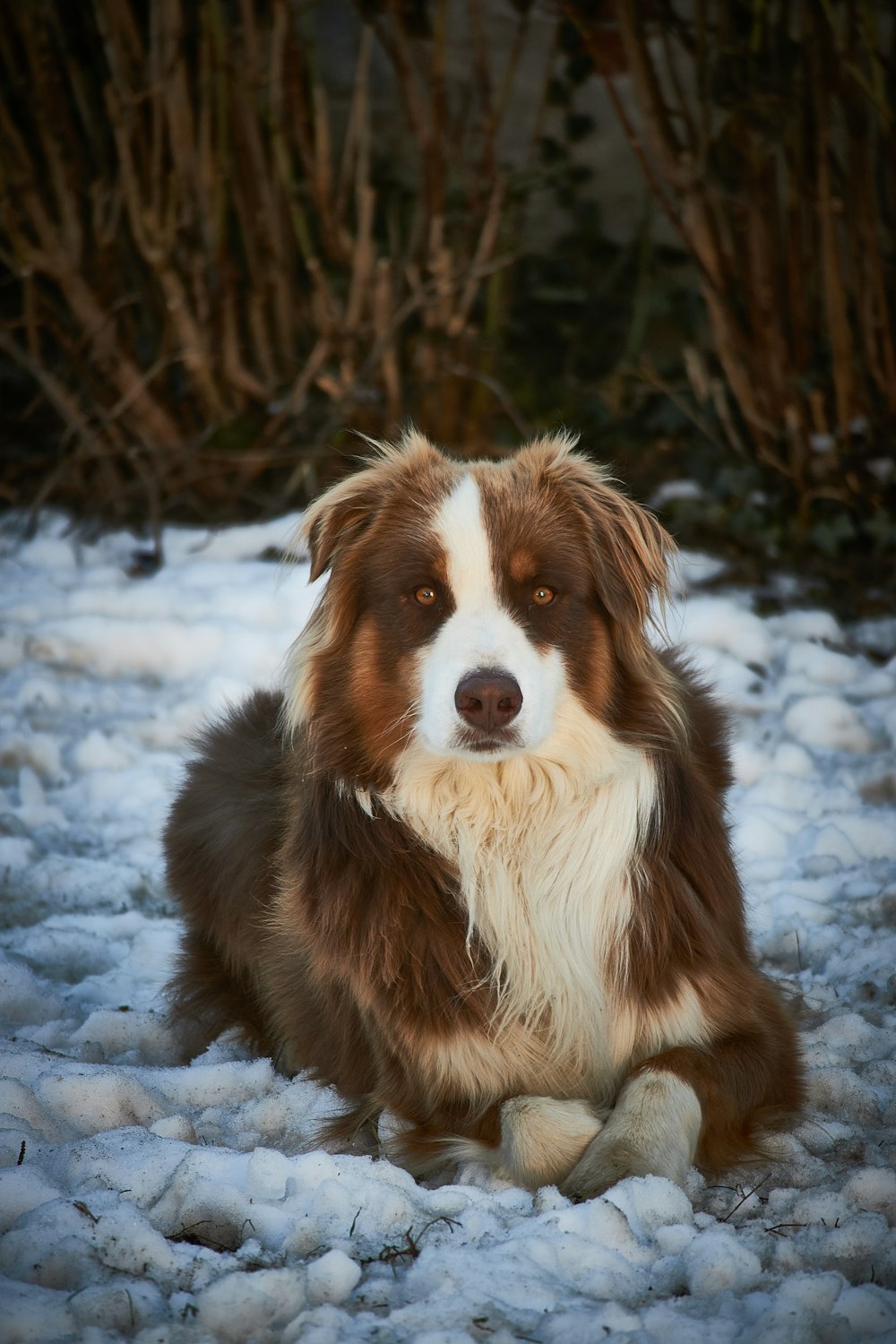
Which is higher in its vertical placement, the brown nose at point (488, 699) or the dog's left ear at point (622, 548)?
the dog's left ear at point (622, 548)

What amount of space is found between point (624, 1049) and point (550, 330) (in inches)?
251

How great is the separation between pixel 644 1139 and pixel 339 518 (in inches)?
68.1

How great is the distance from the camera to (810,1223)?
8.71 ft

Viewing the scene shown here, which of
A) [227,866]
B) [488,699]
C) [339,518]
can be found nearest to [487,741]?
[488,699]

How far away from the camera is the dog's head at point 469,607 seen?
9.97 ft

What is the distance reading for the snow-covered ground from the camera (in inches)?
90.0

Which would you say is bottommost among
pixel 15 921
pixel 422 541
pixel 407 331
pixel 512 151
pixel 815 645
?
pixel 15 921

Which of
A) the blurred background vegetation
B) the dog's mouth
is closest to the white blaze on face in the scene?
the dog's mouth

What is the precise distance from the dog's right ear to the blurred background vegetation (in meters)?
3.85

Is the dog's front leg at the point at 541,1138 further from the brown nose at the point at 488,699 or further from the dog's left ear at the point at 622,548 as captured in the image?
the dog's left ear at the point at 622,548

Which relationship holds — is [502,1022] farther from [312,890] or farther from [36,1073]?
[36,1073]

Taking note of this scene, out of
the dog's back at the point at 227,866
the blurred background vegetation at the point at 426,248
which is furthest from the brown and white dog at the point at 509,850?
the blurred background vegetation at the point at 426,248

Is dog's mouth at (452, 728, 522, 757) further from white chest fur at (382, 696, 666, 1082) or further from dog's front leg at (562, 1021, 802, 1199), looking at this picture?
dog's front leg at (562, 1021, 802, 1199)

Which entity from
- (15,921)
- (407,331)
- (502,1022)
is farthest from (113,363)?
(502,1022)
